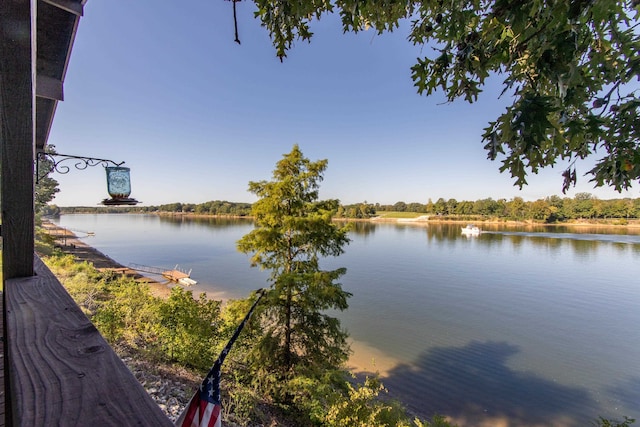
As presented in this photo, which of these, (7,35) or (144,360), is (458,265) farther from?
(7,35)

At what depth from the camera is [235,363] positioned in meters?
8.09

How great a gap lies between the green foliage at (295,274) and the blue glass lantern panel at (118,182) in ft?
12.6

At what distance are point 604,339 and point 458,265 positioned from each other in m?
15.4

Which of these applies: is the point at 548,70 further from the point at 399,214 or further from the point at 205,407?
the point at 399,214

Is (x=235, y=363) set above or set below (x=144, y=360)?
below

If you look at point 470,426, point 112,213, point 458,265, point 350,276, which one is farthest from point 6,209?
point 112,213

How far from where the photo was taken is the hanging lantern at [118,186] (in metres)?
3.88

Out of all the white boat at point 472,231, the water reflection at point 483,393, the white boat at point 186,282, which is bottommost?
the water reflection at point 483,393

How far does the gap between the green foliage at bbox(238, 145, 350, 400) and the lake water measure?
410 cm

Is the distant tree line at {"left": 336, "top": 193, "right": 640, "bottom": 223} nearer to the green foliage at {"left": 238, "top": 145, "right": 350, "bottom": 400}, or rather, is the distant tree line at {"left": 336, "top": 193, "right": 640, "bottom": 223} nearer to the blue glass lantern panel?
the green foliage at {"left": 238, "top": 145, "right": 350, "bottom": 400}

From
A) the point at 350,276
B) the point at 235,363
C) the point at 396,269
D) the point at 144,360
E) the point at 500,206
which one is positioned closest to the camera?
the point at 144,360

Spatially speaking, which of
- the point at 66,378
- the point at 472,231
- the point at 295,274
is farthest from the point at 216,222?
the point at 66,378

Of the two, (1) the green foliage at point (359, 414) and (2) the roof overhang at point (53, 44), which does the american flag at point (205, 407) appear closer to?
(2) the roof overhang at point (53, 44)

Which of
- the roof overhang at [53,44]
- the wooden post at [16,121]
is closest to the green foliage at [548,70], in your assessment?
the wooden post at [16,121]
